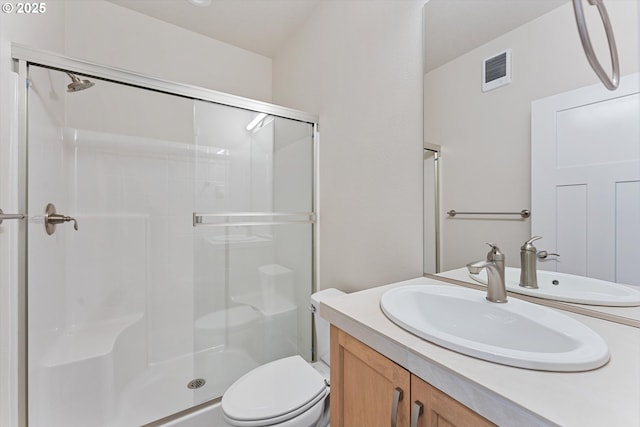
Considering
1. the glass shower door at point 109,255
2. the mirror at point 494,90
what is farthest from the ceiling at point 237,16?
the mirror at point 494,90

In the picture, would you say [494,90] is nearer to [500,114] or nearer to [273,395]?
[500,114]

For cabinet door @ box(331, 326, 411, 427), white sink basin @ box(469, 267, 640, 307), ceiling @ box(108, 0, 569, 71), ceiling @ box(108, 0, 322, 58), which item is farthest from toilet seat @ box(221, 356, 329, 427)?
ceiling @ box(108, 0, 322, 58)

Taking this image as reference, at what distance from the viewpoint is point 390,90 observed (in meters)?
1.26

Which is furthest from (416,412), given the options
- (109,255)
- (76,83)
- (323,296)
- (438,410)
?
(109,255)

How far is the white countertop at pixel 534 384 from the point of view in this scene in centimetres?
38

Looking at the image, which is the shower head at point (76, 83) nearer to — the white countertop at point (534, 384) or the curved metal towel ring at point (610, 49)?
the white countertop at point (534, 384)

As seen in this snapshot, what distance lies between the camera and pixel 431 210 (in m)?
1.14

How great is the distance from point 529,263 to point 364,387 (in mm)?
647

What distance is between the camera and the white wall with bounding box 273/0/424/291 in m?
1.19

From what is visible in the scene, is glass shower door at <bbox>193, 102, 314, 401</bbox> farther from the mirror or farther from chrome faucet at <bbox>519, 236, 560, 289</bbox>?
chrome faucet at <bbox>519, 236, 560, 289</bbox>

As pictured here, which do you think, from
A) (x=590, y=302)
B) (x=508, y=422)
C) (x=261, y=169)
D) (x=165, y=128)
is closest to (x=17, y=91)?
(x=165, y=128)

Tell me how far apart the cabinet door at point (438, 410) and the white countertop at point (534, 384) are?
16mm

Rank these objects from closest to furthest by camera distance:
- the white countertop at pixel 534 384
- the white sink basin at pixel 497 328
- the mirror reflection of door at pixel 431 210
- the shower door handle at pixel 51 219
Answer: the white countertop at pixel 534 384 → the white sink basin at pixel 497 328 → the mirror reflection of door at pixel 431 210 → the shower door handle at pixel 51 219

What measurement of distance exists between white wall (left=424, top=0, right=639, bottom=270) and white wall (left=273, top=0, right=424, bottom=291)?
123 millimetres
